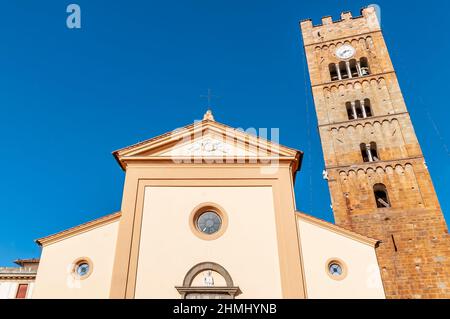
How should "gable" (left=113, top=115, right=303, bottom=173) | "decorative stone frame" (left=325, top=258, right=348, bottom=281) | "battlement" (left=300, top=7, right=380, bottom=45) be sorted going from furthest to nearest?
"battlement" (left=300, top=7, right=380, bottom=45), "gable" (left=113, top=115, right=303, bottom=173), "decorative stone frame" (left=325, top=258, right=348, bottom=281)

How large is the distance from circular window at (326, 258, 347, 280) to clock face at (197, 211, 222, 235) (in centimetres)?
346

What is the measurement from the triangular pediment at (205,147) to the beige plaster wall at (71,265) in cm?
257

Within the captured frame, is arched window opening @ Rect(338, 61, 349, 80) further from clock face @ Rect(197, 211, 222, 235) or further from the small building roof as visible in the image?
the small building roof

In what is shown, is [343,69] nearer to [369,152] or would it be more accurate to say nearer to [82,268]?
[369,152]

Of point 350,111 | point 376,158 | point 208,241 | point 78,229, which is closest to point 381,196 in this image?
point 376,158

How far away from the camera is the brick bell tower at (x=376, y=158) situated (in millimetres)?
16109

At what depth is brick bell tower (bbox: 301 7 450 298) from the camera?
16109 millimetres

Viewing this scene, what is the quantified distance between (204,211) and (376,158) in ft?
A: 38.8

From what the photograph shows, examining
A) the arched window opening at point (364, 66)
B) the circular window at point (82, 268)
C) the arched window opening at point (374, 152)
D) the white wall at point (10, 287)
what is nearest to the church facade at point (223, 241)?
the circular window at point (82, 268)

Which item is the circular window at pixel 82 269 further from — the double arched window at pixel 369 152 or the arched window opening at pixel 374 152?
the arched window opening at pixel 374 152

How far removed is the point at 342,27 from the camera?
81.1 feet

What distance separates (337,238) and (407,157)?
980cm

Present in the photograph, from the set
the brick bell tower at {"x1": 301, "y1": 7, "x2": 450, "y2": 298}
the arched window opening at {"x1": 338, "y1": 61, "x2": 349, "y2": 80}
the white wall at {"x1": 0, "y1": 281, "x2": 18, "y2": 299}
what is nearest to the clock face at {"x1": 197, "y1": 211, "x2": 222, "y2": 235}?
the brick bell tower at {"x1": 301, "y1": 7, "x2": 450, "y2": 298}
